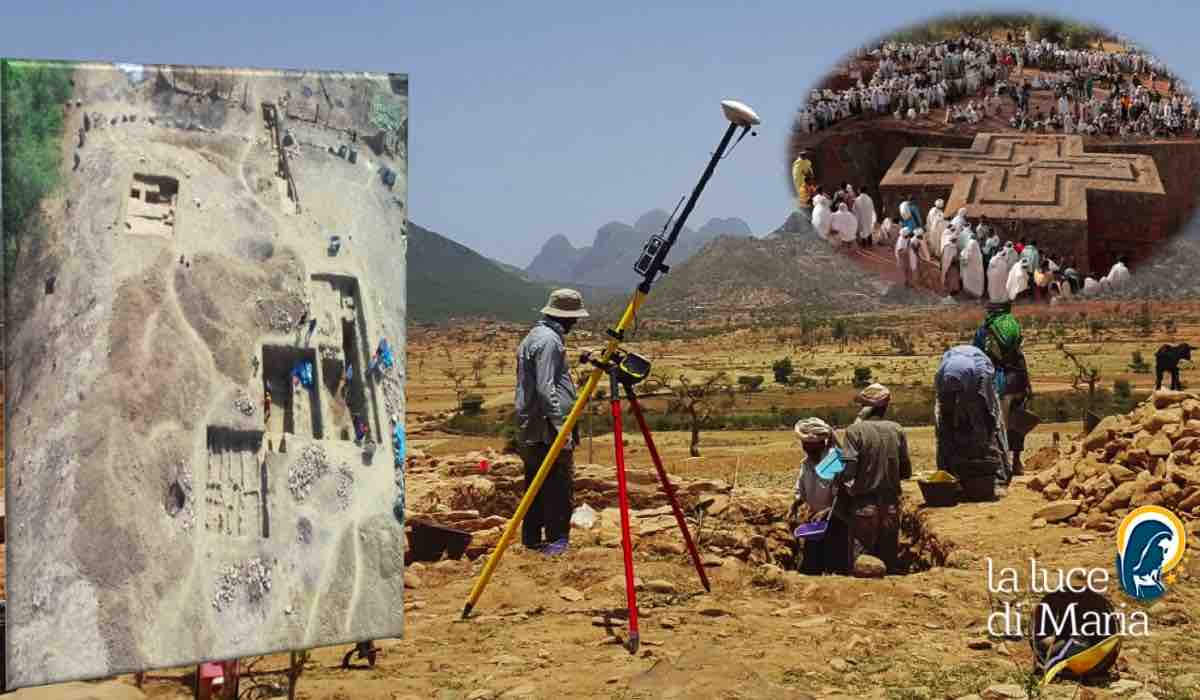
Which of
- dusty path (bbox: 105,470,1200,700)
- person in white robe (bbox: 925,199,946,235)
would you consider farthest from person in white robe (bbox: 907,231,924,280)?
dusty path (bbox: 105,470,1200,700)

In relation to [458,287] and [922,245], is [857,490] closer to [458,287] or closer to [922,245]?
[922,245]

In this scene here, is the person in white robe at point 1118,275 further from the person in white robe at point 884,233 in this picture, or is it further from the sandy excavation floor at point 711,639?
the sandy excavation floor at point 711,639

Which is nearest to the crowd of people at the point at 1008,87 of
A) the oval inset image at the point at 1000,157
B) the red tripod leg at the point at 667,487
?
the oval inset image at the point at 1000,157

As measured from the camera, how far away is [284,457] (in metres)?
4.33

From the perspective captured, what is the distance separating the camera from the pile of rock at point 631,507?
27.2 feet

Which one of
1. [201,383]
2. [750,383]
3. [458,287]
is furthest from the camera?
A: [458,287]

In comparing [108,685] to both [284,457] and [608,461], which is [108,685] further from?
[608,461]

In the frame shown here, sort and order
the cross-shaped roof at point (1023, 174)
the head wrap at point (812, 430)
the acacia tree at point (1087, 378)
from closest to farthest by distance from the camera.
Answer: the head wrap at point (812, 430) < the cross-shaped roof at point (1023, 174) < the acacia tree at point (1087, 378)

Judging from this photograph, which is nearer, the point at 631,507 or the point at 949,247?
the point at 631,507

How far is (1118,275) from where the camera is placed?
11.6m

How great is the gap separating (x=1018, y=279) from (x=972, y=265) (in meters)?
0.51

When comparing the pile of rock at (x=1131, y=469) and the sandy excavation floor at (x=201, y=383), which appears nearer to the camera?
the sandy excavation floor at (x=201, y=383)

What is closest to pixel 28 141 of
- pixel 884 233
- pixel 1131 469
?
pixel 1131 469

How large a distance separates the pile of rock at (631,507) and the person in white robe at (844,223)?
2.99m
